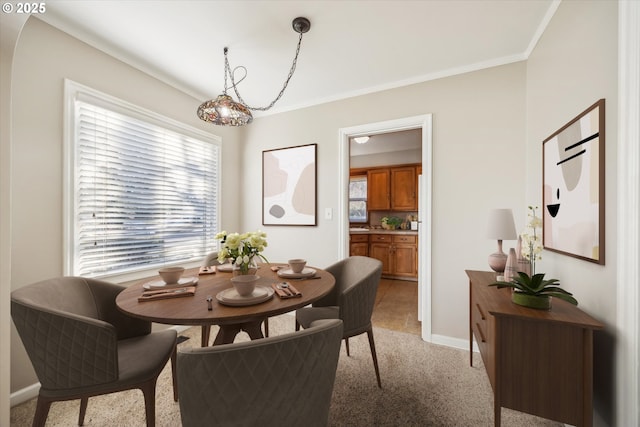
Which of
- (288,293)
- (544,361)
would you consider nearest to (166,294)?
(288,293)

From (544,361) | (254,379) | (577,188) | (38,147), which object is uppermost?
(38,147)

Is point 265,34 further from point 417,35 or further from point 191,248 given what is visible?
point 191,248

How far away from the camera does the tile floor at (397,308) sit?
2994mm

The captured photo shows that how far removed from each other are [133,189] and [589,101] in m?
3.34

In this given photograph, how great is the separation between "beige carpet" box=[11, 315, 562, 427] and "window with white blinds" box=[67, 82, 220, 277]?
99 cm

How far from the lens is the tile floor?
2.99 metres

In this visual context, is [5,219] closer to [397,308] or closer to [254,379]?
[254,379]

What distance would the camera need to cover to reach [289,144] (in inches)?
135

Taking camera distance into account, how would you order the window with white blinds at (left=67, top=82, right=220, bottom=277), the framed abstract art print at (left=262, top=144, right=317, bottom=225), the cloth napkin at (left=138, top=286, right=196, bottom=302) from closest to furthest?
the cloth napkin at (left=138, top=286, right=196, bottom=302) < the window with white blinds at (left=67, top=82, right=220, bottom=277) < the framed abstract art print at (left=262, top=144, right=317, bottom=225)

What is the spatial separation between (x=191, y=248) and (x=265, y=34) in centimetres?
232

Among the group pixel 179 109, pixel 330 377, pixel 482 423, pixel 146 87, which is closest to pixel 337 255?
pixel 482 423

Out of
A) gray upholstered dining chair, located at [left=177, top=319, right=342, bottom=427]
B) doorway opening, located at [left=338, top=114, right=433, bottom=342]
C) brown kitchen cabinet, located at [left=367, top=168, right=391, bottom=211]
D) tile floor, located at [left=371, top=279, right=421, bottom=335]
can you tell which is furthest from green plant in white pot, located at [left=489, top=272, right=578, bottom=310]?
brown kitchen cabinet, located at [left=367, top=168, right=391, bottom=211]

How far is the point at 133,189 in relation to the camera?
8.08 feet

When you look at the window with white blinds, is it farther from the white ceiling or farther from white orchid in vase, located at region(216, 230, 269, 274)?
white orchid in vase, located at region(216, 230, 269, 274)
